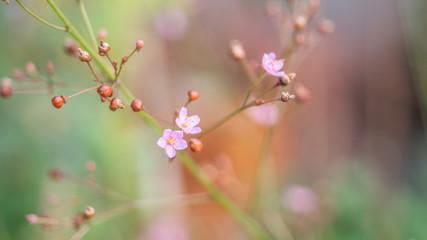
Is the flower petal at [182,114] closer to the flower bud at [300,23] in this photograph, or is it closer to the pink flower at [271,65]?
the pink flower at [271,65]

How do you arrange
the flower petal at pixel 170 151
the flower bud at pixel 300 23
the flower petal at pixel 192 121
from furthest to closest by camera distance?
1. the flower bud at pixel 300 23
2. the flower petal at pixel 192 121
3. the flower petal at pixel 170 151

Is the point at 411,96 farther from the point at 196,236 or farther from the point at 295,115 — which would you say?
the point at 196,236

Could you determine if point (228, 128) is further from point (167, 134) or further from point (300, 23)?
point (167, 134)

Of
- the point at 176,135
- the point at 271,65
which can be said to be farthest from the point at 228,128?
the point at 176,135

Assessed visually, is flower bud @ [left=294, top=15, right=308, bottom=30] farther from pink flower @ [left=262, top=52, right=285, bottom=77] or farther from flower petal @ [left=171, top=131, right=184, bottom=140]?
flower petal @ [left=171, top=131, right=184, bottom=140]

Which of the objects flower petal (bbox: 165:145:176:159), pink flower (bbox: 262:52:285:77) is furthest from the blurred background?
flower petal (bbox: 165:145:176:159)

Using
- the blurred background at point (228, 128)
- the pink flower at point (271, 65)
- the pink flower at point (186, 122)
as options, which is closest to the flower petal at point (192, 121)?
the pink flower at point (186, 122)

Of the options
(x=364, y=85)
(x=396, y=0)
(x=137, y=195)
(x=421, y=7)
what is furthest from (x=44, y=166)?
(x=396, y=0)
